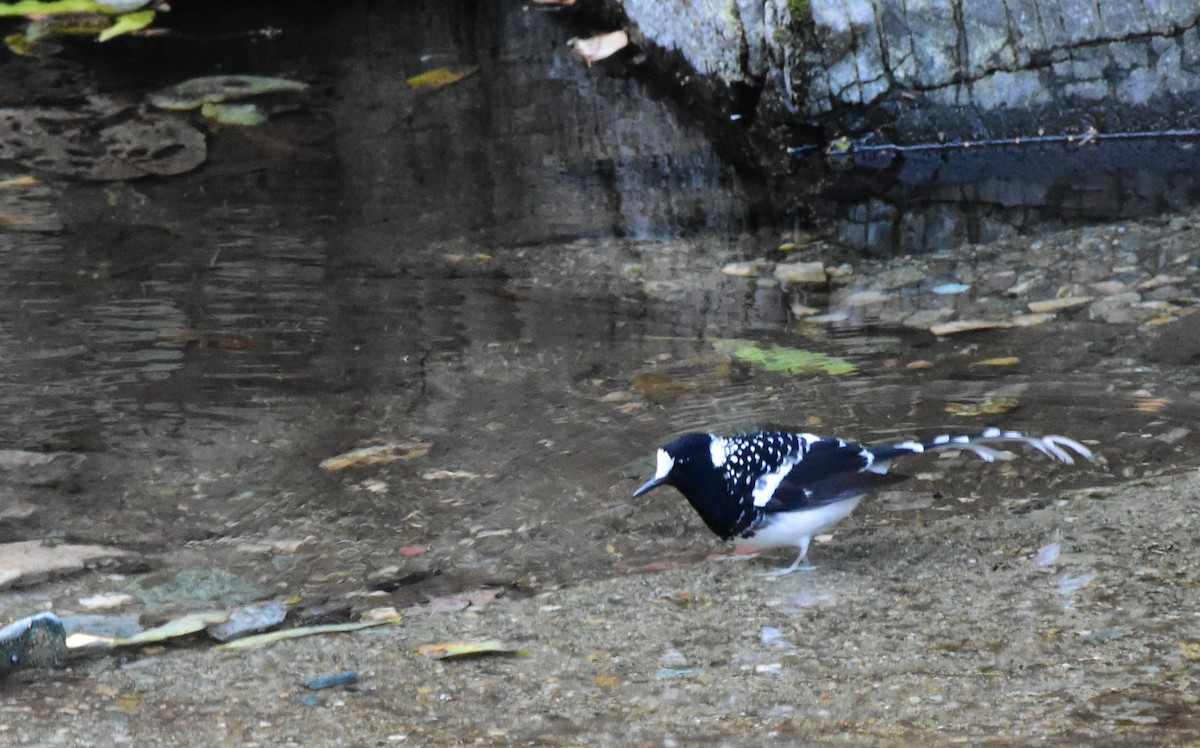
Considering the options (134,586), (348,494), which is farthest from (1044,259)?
(134,586)

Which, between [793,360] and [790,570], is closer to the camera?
[790,570]

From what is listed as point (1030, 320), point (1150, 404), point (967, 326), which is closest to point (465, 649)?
point (1150, 404)

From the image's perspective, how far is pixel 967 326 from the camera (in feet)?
18.6

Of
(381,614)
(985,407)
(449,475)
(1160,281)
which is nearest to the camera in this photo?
(381,614)

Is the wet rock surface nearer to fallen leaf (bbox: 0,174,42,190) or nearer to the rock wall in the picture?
fallen leaf (bbox: 0,174,42,190)

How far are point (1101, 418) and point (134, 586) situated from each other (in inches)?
121

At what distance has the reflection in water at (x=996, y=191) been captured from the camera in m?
6.89

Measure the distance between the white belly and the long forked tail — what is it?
17 cm

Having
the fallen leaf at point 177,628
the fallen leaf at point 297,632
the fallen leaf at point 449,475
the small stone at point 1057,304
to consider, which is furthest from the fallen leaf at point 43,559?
the small stone at point 1057,304

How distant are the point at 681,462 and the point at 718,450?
129mm

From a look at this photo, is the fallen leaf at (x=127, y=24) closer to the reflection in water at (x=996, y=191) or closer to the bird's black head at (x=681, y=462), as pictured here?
the reflection in water at (x=996, y=191)

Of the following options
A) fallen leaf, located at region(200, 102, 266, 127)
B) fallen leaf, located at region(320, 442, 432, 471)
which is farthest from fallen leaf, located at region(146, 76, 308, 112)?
→ fallen leaf, located at region(320, 442, 432, 471)

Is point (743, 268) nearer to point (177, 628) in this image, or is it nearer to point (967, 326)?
point (967, 326)

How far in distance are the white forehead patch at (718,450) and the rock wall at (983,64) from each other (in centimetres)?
452
